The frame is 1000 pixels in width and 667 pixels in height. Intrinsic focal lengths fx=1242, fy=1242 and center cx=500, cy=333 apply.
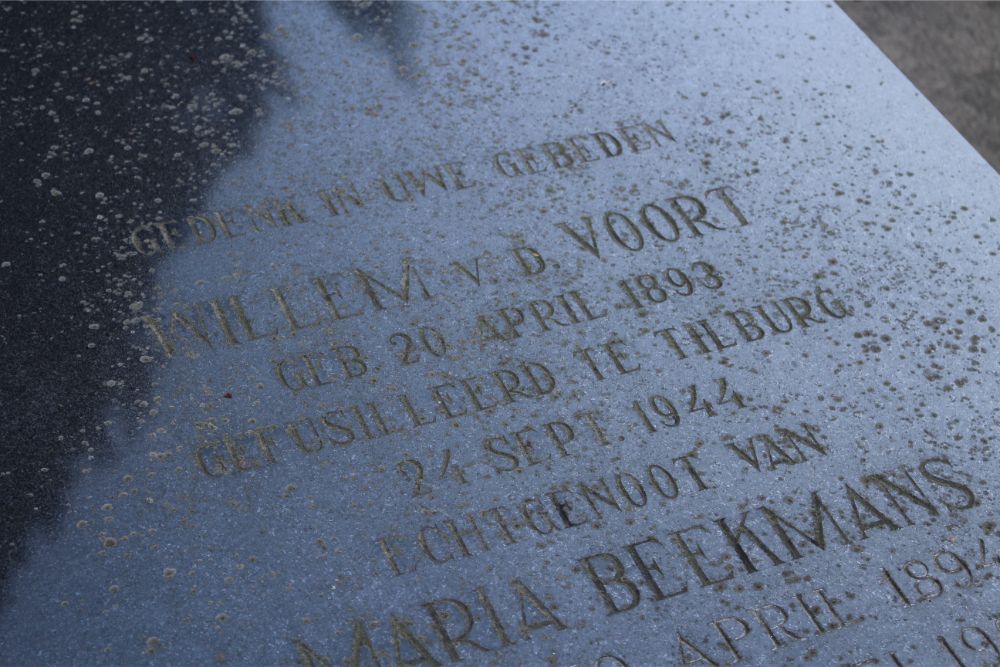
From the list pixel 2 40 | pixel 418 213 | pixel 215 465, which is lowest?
pixel 2 40

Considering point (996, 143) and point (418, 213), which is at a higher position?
point (996, 143)

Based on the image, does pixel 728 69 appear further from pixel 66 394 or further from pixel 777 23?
pixel 66 394

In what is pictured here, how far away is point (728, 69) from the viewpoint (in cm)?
294

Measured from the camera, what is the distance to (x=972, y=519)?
2080 millimetres

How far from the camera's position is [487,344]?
230 centimetres

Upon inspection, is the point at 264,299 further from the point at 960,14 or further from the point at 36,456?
the point at 960,14

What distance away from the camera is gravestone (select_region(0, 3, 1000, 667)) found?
6.38 feet

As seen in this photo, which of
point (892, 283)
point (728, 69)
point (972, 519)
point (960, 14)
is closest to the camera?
point (972, 519)

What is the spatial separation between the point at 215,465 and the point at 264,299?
0.39 meters

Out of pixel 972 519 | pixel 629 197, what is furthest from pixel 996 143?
pixel 972 519

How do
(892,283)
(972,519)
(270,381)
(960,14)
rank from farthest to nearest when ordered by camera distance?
(960,14)
(892,283)
(270,381)
(972,519)

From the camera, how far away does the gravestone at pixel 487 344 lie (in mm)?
1943

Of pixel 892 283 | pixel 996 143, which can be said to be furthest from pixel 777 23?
pixel 892 283

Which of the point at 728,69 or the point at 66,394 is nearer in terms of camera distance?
the point at 66,394
